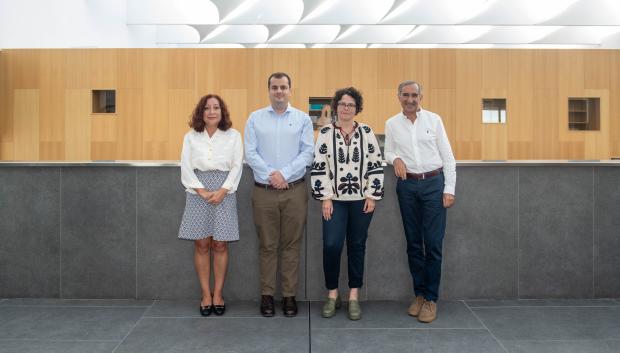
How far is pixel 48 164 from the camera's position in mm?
3889

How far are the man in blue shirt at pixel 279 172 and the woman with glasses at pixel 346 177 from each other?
5.8 inches

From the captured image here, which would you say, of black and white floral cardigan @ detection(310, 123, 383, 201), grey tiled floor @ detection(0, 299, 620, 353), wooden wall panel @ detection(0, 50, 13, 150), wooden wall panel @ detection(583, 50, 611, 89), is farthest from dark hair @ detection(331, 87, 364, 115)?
wooden wall panel @ detection(0, 50, 13, 150)

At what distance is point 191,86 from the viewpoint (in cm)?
1042

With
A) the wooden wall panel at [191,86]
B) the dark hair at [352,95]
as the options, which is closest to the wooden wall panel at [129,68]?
the wooden wall panel at [191,86]

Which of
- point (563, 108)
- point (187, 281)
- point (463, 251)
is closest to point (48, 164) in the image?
point (187, 281)

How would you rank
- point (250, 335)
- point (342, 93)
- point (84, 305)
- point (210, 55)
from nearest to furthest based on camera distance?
point (250, 335) → point (342, 93) → point (84, 305) → point (210, 55)

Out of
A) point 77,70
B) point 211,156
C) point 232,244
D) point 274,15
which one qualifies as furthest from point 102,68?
point 211,156

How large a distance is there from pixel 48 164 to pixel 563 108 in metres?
10.3

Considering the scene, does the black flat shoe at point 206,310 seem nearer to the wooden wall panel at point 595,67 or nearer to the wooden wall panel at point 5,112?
the wooden wall panel at point 5,112

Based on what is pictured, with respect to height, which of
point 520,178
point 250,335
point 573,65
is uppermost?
point 573,65

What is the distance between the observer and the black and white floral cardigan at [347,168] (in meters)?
3.24

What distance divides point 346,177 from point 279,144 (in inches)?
20.1

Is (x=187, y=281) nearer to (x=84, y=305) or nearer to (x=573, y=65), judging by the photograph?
(x=84, y=305)

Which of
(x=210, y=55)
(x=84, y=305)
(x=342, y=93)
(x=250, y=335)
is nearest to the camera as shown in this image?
(x=250, y=335)
